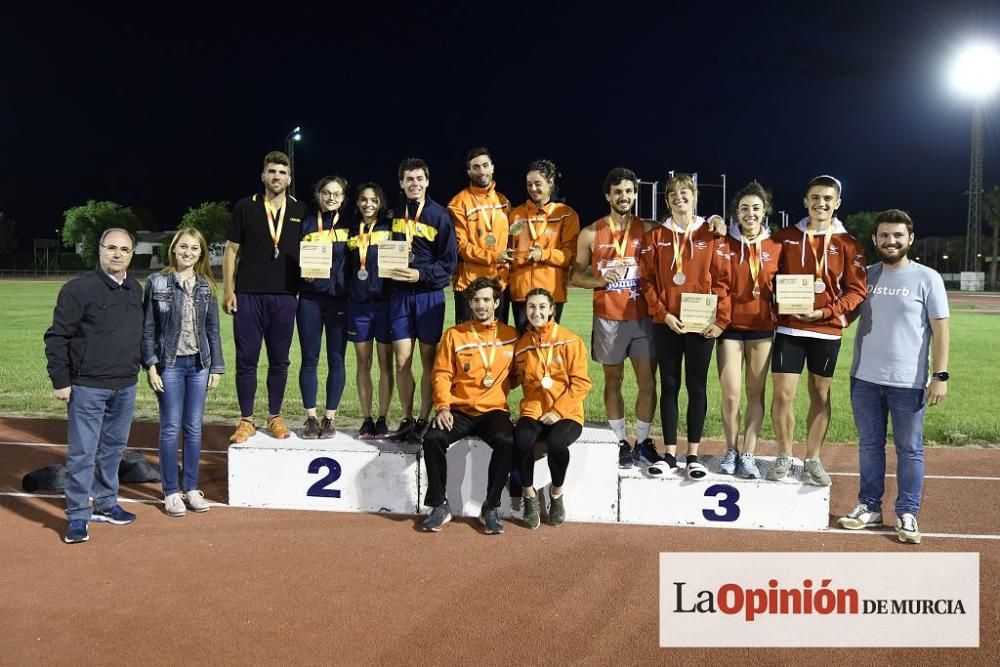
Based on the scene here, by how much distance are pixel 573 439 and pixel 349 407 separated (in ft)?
15.0

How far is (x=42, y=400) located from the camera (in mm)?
9070

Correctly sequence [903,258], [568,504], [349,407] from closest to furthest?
[903,258]
[568,504]
[349,407]

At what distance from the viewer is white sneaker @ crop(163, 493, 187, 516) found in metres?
4.93

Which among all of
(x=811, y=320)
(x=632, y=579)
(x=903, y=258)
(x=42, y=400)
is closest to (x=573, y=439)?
(x=632, y=579)

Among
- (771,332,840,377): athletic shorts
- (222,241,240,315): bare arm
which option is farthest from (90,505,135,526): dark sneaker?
(771,332,840,377): athletic shorts

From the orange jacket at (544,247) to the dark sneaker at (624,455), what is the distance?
1118mm

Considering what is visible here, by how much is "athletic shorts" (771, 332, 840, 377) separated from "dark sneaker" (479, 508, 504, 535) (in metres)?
2.02

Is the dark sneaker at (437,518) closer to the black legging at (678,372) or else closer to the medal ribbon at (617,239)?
the black legging at (678,372)

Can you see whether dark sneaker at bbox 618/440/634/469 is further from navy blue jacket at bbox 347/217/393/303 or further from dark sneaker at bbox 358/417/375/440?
navy blue jacket at bbox 347/217/393/303

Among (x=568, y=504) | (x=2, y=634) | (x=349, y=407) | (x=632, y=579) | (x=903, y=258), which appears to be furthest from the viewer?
(x=349, y=407)

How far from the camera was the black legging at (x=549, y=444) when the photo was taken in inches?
186

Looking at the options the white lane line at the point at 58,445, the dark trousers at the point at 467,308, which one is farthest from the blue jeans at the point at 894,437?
the white lane line at the point at 58,445

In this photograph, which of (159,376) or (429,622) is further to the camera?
(159,376)

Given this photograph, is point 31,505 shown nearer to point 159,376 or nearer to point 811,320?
point 159,376
